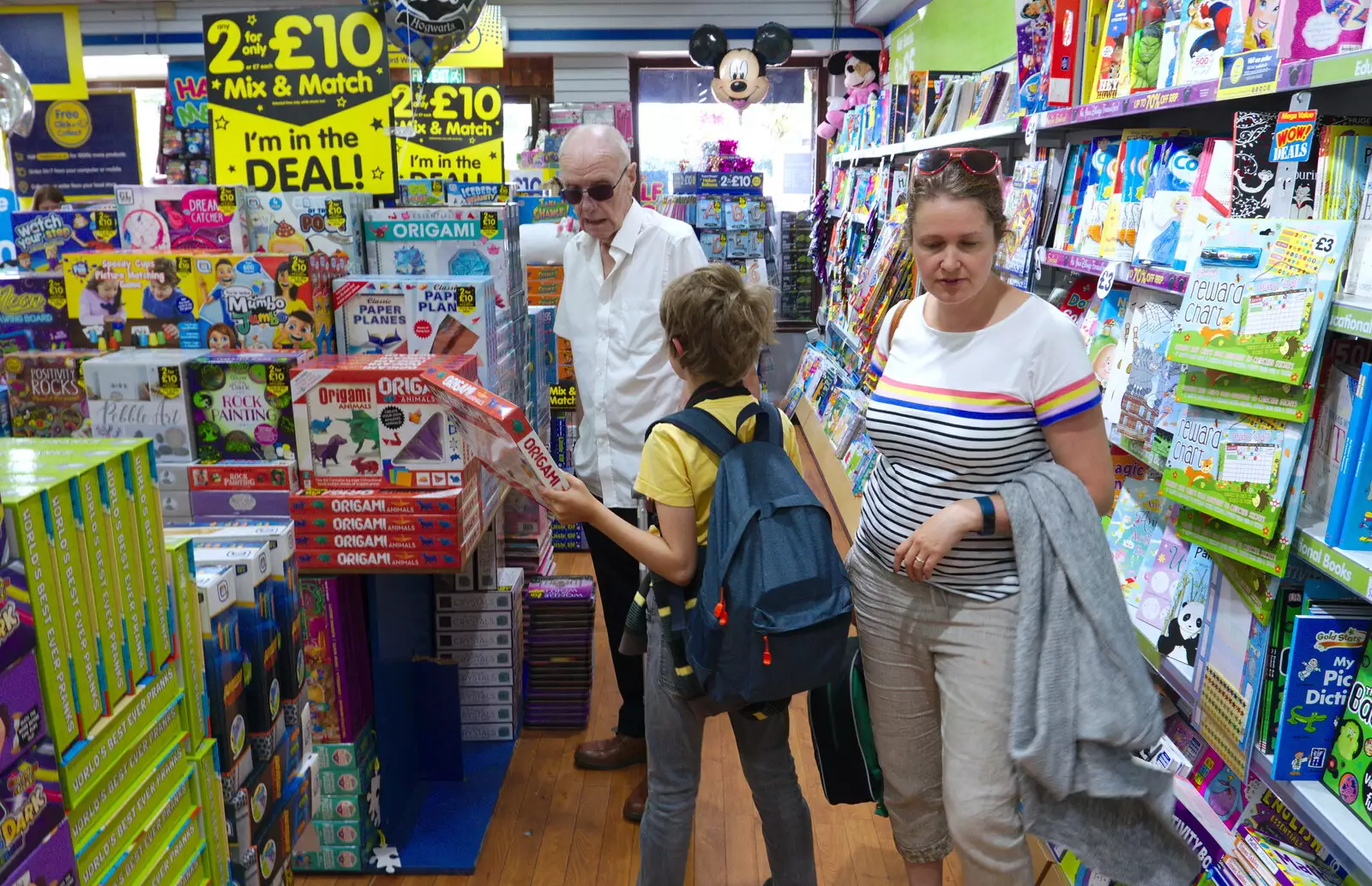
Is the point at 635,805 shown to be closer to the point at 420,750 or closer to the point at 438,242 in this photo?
the point at 420,750

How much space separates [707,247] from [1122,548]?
6206mm

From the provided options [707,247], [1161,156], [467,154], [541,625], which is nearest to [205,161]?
[467,154]

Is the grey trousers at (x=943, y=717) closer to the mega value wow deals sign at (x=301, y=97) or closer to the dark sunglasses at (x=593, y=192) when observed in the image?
the dark sunglasses at (x=593, y=192)

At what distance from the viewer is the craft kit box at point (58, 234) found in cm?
272

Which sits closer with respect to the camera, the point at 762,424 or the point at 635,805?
the point at 762,424

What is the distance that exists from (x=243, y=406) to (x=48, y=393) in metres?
0.47

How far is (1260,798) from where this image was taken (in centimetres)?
191

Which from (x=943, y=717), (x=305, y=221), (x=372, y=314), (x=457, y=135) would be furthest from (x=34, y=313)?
(x=457, y=135)

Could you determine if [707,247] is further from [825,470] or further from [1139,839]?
[1139,839]

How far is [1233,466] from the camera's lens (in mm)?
1769

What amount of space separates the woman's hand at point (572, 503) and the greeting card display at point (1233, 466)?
3.67 ft

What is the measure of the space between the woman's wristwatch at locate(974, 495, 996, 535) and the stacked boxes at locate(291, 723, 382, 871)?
171 cm

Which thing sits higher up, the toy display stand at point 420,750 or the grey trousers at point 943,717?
the grey trousers at point 943,717

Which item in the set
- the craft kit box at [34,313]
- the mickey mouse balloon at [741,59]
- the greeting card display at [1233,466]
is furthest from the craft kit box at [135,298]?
the mickey mouse balloon at [741,59]
